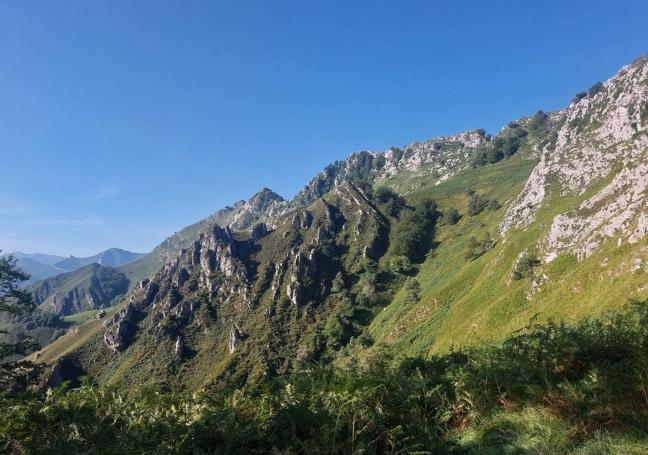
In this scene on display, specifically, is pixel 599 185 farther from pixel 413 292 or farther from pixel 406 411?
pixel 406 411

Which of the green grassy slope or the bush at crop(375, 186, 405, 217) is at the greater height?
the bush at crop(375, 186, 405, 217)

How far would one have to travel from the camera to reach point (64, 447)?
213 inches

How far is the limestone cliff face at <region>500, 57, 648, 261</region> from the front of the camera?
124 ft

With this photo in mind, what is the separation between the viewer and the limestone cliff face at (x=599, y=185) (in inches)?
1485

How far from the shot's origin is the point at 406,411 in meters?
7.40

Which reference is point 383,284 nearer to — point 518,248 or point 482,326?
point 518,248

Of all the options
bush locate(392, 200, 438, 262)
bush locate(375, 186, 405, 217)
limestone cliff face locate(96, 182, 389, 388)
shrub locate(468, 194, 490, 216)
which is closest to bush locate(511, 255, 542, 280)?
limestone cliff face locate(96, 182, 389, 388)

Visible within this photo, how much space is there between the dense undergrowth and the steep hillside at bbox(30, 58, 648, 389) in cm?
145

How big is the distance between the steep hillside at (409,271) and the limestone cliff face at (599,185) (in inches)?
9.7

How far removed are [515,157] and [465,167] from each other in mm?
29610

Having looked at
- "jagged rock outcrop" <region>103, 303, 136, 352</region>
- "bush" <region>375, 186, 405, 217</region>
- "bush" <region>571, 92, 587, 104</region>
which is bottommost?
"jagged rock outcrop" <region>103, 303, 136, 352</region>

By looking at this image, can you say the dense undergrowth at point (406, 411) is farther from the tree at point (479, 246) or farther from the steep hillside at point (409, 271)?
the tree at point (479, 246)

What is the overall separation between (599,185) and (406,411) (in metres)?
60.5

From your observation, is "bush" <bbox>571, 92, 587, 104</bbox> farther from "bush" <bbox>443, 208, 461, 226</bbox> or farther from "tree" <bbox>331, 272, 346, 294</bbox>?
"tree" <bbox>331, 272, 346, 294</bbox>
